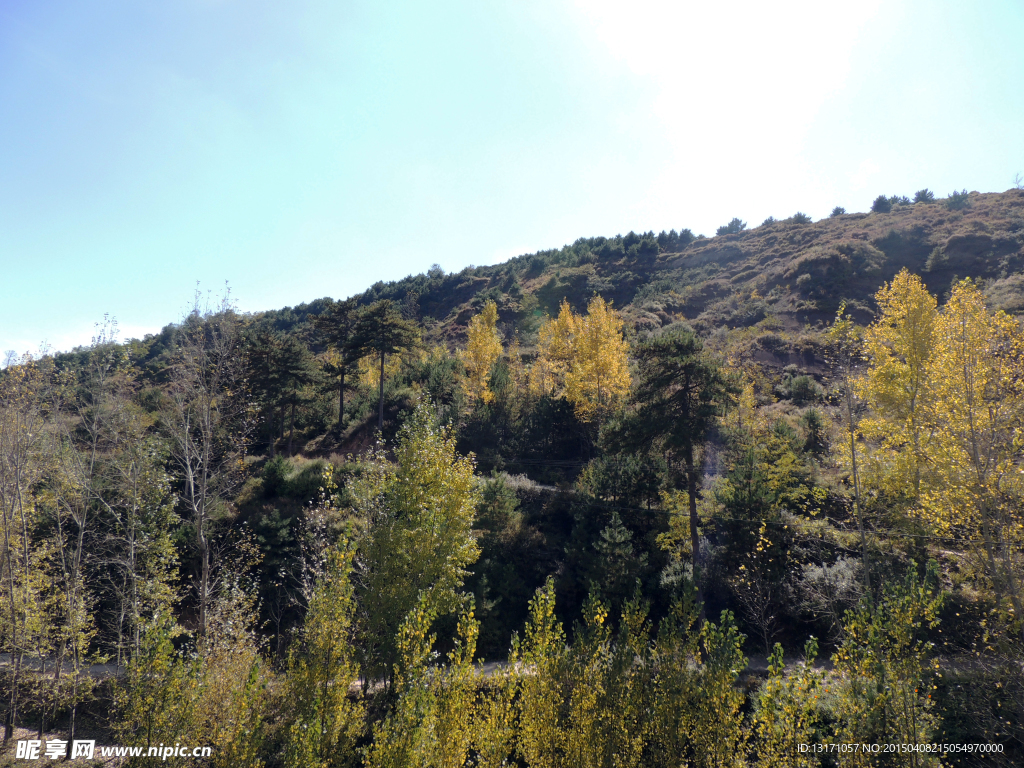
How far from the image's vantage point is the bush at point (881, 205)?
65750mm

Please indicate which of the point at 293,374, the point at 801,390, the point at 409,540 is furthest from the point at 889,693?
the point at 801,390

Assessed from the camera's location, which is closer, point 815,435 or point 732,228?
point 815,435

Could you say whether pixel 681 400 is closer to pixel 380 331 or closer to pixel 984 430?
pixel 984 430

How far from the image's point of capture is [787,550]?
50.8ft

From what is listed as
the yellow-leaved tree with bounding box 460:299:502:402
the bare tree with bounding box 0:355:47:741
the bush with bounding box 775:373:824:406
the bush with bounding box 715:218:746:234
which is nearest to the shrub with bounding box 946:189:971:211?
the bush with bounding box 715:218:746:234

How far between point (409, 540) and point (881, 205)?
3431 inches

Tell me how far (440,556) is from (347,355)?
2179 cm

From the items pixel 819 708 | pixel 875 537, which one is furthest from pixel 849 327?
pixel 819 708

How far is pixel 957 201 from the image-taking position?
5962 cm

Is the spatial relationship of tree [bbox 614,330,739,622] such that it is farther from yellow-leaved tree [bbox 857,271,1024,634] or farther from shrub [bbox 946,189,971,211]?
shrub [bbox 946,189,971,211]

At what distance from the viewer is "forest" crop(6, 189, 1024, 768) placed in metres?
5.89

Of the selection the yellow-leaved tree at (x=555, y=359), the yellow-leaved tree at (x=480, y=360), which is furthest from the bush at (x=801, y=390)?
the yellow-leaved tree at (x=480, y=360)

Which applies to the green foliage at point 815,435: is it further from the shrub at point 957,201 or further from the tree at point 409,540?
the shrub at point 957,201

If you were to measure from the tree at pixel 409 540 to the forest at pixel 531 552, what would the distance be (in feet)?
0.27
